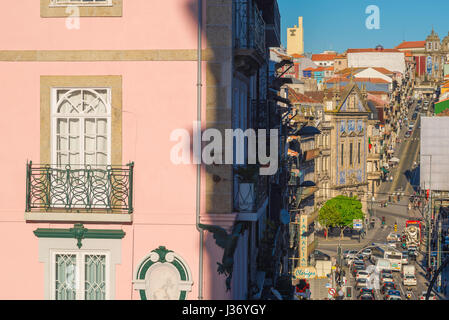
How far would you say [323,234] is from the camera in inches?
4466

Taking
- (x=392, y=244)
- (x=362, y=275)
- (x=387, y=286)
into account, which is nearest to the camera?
(x=387, y=286)

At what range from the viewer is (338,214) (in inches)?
4208

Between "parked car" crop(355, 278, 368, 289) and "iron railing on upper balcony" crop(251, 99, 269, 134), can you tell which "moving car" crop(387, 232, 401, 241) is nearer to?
"parked car" crop(355, 278, 368, 289)

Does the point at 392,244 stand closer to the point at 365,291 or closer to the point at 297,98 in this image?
the point at 297,98

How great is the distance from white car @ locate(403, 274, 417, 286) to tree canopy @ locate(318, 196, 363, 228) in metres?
28.2

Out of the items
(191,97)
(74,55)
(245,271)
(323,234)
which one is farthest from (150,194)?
(323,234)

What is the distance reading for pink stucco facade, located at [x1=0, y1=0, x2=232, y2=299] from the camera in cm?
1420

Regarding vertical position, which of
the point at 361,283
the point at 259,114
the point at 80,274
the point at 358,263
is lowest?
the point at 361,283

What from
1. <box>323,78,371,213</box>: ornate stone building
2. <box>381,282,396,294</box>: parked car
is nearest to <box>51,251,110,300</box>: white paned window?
A: <box>381,282,396,294</box>: parked car

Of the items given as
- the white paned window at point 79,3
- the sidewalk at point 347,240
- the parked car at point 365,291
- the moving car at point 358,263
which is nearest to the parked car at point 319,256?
the moving car at point 358,263

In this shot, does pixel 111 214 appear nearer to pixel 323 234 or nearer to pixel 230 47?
pixel 230 47

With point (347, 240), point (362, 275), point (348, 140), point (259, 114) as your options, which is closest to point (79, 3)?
point (259, 114)

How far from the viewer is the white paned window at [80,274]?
14.4 meters

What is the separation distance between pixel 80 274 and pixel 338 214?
309 feet
